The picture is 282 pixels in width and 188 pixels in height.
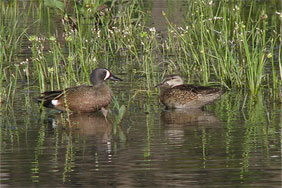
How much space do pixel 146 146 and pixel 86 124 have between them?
1835 mm

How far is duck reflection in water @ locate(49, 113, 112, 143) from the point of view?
361 inches

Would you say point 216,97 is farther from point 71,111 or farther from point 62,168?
point 62,168

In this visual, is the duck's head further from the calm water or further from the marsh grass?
the calm water

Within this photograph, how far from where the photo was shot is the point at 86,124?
9.91 metres

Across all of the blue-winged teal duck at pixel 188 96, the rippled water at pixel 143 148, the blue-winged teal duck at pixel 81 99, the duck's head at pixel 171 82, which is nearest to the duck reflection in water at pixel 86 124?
the rippled water at pixel 143 148

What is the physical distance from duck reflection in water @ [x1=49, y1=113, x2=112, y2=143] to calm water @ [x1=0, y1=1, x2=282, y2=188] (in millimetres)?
11

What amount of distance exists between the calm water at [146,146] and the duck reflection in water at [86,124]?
11mm

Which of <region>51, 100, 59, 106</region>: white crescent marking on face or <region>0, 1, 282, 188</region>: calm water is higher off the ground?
<region>51, 100, 59, 106</region>: white crescent marking on face

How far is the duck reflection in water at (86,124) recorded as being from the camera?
30.1ft

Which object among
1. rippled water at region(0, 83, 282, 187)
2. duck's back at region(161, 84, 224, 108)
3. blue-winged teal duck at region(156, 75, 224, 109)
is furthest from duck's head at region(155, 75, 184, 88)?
rippled water at region(0, 83, 282, 187)

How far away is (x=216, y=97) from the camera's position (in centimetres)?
1086

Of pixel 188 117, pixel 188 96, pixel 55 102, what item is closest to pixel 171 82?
pixel 188 96

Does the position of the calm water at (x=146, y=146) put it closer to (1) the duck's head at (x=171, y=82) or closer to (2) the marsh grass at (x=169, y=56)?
(1) the duck's head at (x=171, y=82)

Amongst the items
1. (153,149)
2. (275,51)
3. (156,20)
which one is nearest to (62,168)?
(153,149)
